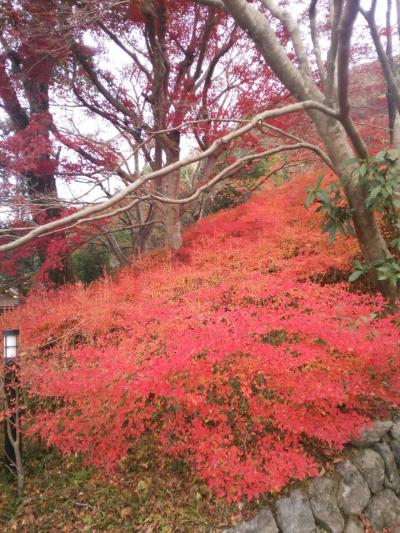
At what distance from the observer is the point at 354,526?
2.56 metres

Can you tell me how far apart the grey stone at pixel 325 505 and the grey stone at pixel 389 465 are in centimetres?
Answer: 61

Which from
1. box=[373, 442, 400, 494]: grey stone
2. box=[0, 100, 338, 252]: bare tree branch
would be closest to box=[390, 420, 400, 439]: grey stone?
box=[373, 442, 400, 494]: grey stone

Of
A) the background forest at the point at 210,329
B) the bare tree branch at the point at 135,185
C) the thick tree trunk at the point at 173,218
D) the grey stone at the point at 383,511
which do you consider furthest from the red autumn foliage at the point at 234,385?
the thick tree trunk at the point at 173,218

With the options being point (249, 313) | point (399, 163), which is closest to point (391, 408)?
point (249, 313)

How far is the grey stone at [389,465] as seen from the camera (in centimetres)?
286

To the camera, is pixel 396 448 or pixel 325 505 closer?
pixel 325 505

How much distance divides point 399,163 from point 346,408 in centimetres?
234

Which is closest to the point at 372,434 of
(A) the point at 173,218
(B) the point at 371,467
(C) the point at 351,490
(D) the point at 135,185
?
(B) the point at 371,467

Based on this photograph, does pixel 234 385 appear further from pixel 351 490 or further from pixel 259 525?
pixel 351 490

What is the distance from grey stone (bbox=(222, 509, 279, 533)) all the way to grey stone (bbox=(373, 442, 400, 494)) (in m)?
1.20

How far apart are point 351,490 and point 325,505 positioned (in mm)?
283

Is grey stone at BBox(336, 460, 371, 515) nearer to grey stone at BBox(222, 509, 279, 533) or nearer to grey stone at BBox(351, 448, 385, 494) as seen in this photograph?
grey stone at BBox(351, 448, 385, 494)

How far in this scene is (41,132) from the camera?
621 centimetres

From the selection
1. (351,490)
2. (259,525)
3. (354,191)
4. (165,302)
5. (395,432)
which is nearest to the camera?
(259,525)
